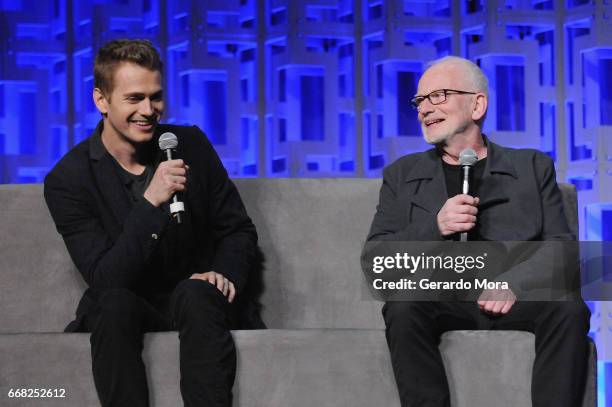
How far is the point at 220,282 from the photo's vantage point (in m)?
2.40

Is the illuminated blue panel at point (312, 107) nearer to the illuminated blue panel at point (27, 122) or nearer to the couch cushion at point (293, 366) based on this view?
the illuminated blue panel at point (27, 122)

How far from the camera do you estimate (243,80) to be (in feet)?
12.0

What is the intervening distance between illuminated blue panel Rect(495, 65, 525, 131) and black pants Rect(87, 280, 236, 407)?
1810 mm

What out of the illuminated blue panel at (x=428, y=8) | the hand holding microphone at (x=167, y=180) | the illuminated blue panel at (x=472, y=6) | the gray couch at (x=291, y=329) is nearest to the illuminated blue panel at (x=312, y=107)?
the illuminated blue panel at (x=428, y=8)

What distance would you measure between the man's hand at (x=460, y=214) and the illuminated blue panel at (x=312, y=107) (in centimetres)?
141

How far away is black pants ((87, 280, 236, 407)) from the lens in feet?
7.04

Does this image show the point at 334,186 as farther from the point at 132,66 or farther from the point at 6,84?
the point at 6,84

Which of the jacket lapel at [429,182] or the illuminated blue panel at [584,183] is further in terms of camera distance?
the illuminated blue panel at [584,183]

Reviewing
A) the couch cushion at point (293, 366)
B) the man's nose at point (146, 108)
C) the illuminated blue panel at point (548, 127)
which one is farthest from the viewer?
the illuminated blue panel at point (548, 127)

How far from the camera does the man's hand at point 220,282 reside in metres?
2.40

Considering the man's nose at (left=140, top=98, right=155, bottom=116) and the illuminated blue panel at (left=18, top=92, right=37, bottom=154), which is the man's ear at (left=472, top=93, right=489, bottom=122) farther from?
the illuminated blue panel at (left=18, top=92, right=37, bottom=154)

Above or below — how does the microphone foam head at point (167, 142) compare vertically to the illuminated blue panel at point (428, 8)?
below

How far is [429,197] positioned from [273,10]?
1.41 m

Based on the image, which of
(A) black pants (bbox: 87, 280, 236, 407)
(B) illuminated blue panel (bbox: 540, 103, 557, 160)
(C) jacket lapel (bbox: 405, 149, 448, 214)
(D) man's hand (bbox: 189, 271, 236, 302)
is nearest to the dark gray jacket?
(C) jacket lapel (bbox: 405, 149, 448, 214)
